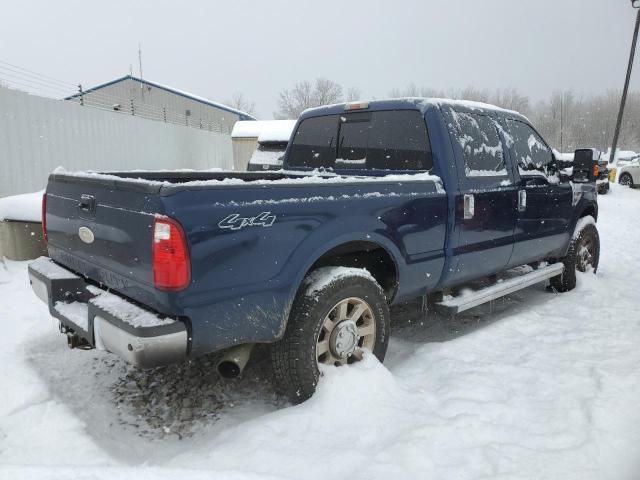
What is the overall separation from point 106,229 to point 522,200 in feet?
11.7

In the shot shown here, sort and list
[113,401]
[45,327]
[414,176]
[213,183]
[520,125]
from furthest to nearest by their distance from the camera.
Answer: [520,125], [45,327], [414,176], [113,401], [213,183]

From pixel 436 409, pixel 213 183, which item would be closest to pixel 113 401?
pixel 213 183

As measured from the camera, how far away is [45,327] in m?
4.28

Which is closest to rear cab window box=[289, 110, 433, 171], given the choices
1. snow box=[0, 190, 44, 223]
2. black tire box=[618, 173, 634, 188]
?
snow box=[0, 190, 44, 223]

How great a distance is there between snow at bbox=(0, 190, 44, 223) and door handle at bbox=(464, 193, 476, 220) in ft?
16.2

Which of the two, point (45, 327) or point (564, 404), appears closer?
point (564, 404)

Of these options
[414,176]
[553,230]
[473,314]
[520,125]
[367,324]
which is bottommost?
[473,314]

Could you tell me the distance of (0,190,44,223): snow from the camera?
5861mm

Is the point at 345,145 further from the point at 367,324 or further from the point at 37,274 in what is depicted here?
the point at 37,274

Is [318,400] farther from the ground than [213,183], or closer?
closer

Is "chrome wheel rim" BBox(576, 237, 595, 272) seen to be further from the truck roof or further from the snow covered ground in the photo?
the truck roof

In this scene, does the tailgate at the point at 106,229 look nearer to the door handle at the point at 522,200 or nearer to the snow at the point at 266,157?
the door handle at the point at 522,200

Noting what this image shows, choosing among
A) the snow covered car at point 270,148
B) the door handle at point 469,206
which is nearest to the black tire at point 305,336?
the door handle at point 469,206

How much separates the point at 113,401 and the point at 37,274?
97cm
